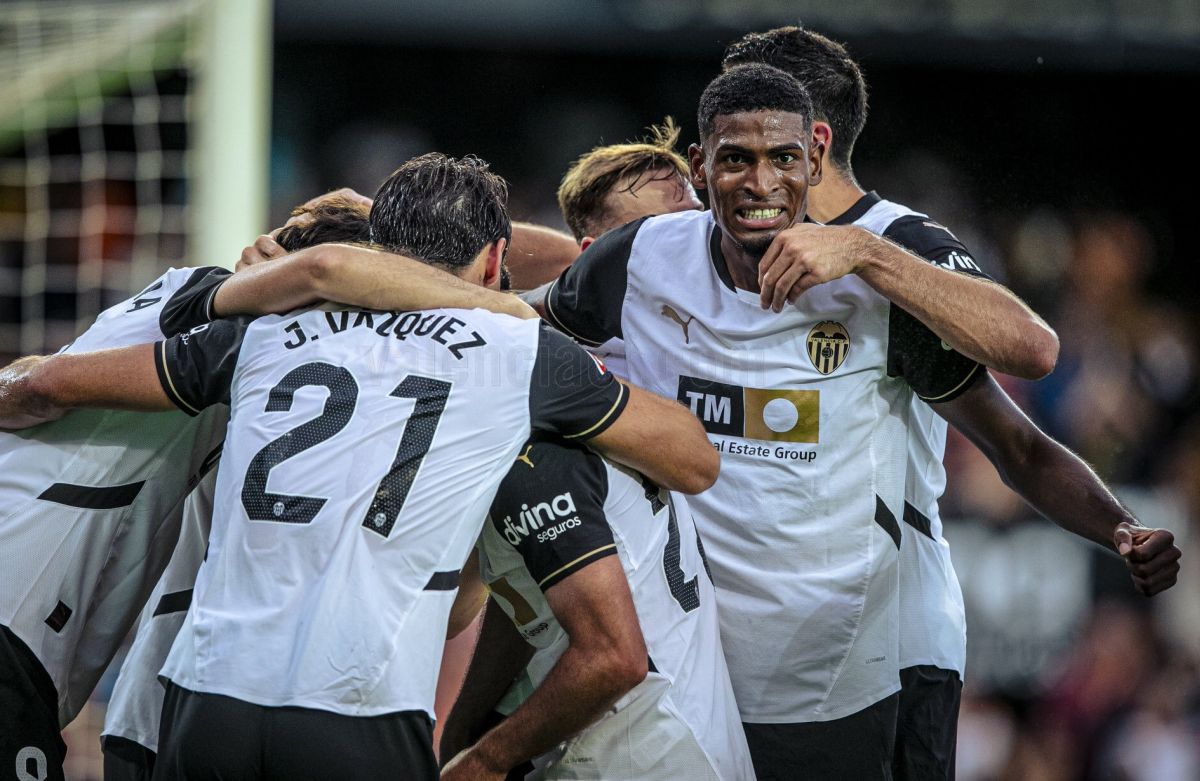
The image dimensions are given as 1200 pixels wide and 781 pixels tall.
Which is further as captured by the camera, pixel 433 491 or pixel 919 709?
pixel 919 709

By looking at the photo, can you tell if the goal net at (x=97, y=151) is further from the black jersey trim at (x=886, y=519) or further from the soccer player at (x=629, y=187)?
the black jersey trim at (x=886, y=519)

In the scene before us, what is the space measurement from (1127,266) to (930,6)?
7.13 ft

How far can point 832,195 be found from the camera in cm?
372

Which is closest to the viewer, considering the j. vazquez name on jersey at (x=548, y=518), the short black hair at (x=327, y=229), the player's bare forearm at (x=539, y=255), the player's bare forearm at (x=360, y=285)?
the j. vazquez name on jersey at (x=548, y=518)

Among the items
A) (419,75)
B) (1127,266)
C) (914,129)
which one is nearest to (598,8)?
(419,75)

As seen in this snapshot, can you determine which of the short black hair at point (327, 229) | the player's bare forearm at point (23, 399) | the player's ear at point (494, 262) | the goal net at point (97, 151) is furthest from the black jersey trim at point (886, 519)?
the goal net at point (97, 151)

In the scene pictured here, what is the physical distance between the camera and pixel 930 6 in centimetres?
873

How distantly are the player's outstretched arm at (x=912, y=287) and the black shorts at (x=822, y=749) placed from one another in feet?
3.24

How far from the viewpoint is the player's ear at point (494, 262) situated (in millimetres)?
3262

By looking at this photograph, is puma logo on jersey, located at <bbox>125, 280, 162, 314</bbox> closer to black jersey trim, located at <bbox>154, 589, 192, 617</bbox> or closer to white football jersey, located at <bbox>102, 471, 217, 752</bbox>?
white football jersey, located at <bbox>102, 471, 217, 752</bbox>

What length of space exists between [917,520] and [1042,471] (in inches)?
14.1

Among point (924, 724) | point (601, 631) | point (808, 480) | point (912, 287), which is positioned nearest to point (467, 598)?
point (601, 631)

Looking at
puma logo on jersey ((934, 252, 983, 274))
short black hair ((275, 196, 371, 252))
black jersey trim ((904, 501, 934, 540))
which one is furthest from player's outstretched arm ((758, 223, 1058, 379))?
short black hair ((275, 196, 371, 252))

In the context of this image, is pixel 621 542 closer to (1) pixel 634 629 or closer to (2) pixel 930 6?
(1) pixel 634 629
